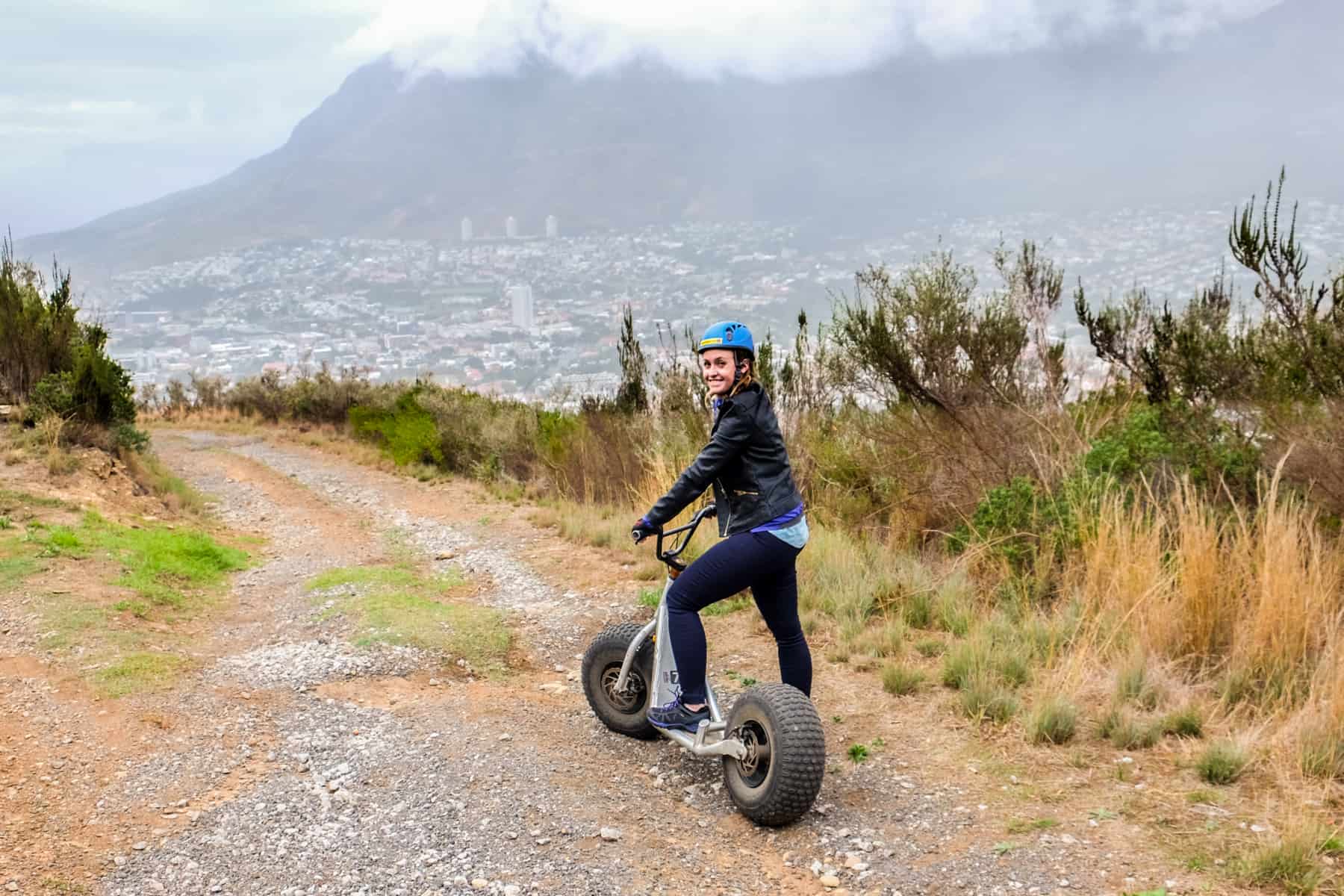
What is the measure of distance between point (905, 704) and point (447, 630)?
11.5 feet

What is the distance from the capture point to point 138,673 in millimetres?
5789

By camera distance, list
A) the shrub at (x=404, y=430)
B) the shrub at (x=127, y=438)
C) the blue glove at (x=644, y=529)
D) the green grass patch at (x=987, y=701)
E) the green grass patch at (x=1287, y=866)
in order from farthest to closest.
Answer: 1. the shrub at (x=404, y=430)
2. the shrub at (x=127, y=438)
3. the green grass patch at (x=987, y=701)
4. the blue glove at (x=644, y=529)
5. the green grass patch at (x=1287, y=866)

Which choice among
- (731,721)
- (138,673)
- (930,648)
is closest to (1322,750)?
(930,648)

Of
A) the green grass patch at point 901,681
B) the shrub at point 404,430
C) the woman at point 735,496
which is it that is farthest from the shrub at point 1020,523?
the shrub at point 404,430

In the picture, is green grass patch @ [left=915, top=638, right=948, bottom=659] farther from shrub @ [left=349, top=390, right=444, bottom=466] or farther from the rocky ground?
shrub @ [left=349, top=390, right=444, bottom=466]

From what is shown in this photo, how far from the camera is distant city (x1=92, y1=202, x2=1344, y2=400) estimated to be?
25.1 m

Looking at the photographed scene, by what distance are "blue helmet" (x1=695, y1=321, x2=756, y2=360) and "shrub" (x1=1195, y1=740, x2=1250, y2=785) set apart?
2712 mm

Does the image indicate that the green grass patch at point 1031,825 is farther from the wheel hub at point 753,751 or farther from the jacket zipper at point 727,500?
the jacket zipper at point 727,500

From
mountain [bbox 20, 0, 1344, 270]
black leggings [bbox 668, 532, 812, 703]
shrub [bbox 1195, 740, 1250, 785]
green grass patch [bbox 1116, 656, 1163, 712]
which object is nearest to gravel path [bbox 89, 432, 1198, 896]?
black leggings [bbox 668, 532, 812, 703]

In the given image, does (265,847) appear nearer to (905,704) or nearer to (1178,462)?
(905,704)

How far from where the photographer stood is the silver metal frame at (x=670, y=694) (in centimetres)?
418

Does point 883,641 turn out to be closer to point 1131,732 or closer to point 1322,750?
point 1131,732

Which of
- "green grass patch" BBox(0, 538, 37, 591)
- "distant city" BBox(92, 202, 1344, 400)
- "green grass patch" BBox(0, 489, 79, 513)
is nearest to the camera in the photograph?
"green grass patch" BBox(0, 538, 37, 591)

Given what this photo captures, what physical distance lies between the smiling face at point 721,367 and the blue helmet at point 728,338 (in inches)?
1.0
